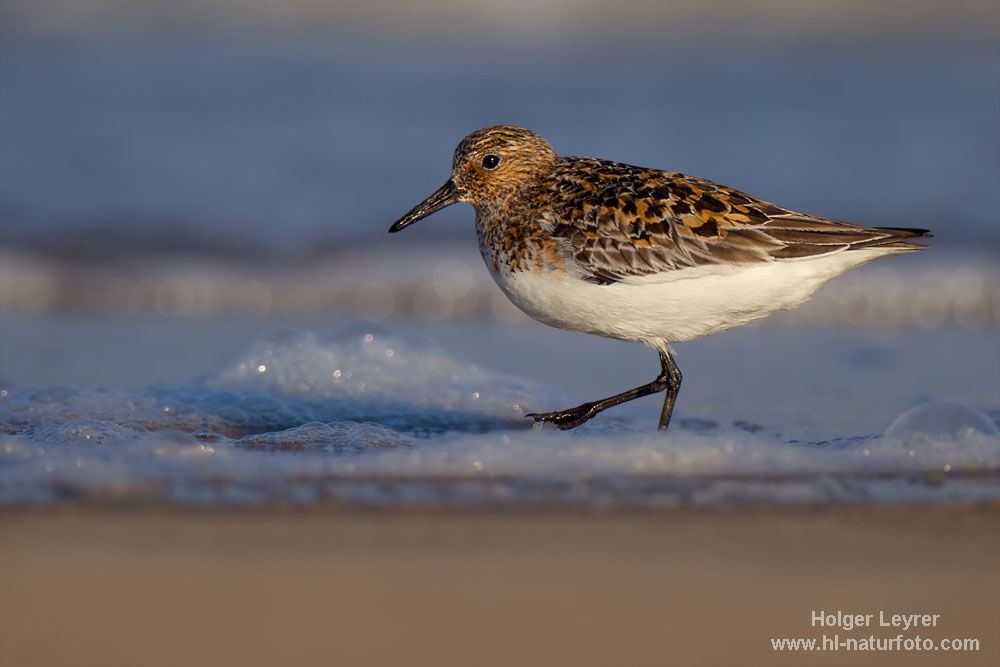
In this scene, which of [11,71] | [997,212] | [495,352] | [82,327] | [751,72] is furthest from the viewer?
[751,72]

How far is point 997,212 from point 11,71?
33.4 feet

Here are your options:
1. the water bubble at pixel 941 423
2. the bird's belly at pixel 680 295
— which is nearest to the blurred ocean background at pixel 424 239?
the water bubble at pixel 941 423

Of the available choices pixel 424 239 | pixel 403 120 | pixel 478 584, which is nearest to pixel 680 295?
pixel 478 584

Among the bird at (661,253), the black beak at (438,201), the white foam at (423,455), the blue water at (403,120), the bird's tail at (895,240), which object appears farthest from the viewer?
the blue water at (403,120)

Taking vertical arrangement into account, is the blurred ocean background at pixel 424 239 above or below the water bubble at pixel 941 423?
above

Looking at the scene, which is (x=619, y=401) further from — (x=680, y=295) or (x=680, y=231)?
(x=680, y=231)

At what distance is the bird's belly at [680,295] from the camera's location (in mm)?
4445

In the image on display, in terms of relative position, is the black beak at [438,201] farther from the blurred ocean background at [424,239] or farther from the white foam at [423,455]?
the white foam at [423,455]

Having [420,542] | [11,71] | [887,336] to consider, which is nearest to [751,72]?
[887,336]

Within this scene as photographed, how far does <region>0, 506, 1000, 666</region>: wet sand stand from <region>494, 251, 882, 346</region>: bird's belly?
97 centimetres

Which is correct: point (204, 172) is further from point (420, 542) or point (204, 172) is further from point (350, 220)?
point (420, 542)

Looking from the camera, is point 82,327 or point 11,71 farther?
point 11,71

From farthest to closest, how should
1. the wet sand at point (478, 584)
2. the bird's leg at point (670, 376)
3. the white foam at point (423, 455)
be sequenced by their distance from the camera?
the bird's leg at point (670, 376), the white foam at point (423, 455), the wet sand at point (478, 584)

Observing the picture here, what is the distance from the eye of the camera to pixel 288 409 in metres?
5.19
